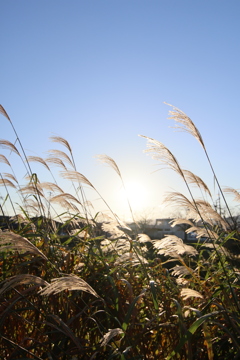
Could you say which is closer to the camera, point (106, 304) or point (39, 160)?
point (106, 304)

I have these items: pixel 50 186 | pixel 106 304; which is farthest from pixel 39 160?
pixel 106 304

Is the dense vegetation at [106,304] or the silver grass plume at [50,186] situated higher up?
the silver grass plume at [50,186]

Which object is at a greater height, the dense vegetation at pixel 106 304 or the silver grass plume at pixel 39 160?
the silver grass plume at pixel 39 160

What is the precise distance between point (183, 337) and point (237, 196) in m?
2.04

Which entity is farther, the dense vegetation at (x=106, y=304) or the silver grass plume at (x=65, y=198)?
the silver grass plume at (x=65, y=198)

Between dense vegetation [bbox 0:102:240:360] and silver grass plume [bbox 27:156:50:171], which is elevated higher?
silver grass plume [bbox 27:156:50:171]

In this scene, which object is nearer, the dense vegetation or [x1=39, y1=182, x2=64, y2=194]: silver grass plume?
the dense vegetation

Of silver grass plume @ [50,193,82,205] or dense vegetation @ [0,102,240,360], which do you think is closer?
dense vegetation @ [0,102,240,360]

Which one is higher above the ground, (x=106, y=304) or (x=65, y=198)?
(x=65, y=198)

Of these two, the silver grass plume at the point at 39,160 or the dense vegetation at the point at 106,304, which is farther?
the silver grass plume at the point at 39,160

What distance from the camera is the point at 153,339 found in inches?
94.1

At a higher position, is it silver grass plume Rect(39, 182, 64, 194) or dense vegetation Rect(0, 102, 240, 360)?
silver grass plume Rect(39, 182, 64, 194)

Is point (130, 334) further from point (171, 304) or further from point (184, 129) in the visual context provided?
point (184, 129)

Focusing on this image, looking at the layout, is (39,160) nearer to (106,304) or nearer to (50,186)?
(50,186)
